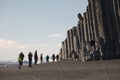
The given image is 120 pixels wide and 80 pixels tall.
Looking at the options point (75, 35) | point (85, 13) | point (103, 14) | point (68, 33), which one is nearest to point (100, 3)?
point (103, 14)

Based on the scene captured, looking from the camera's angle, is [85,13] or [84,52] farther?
[85,13]

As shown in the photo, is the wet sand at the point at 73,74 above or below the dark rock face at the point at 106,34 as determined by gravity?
below

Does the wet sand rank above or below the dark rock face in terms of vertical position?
below

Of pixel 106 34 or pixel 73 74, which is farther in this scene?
pixel 106 34

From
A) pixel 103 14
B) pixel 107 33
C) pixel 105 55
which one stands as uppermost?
pixel 103 14

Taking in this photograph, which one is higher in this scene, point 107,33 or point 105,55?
point 107,33

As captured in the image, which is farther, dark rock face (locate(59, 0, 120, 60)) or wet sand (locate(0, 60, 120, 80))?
dark rock face (locate(59, 0, 120, 60))

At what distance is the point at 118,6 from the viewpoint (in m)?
33.2

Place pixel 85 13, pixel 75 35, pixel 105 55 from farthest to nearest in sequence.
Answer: pixel 75 35 < pixel 85 13 < pixel 105 55

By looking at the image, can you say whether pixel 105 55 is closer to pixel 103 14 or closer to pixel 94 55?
pixel 94 55

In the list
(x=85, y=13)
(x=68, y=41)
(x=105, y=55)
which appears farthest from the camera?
(x=68, y=41)

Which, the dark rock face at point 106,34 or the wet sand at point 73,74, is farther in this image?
the dark rock face at point 106,34

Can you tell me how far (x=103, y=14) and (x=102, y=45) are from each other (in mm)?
4608

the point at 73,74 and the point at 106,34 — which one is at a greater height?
the point at 106,34
